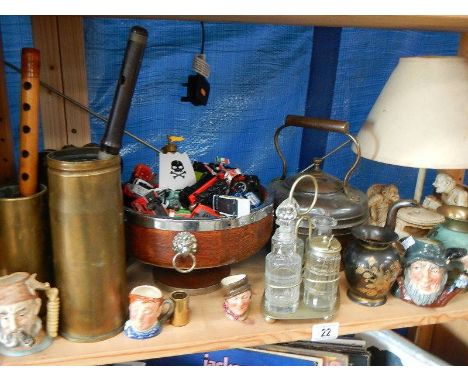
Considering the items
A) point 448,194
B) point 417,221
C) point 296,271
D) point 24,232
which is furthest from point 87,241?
point 448,194

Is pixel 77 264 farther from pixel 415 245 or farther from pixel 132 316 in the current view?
pixel 415 245

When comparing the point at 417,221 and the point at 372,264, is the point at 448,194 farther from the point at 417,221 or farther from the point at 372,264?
the point at 372,264

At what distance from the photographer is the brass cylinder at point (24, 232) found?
0.59 meters

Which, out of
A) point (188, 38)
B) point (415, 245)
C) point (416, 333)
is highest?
point (188, 38)

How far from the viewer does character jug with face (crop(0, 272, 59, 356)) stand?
559 millimetres

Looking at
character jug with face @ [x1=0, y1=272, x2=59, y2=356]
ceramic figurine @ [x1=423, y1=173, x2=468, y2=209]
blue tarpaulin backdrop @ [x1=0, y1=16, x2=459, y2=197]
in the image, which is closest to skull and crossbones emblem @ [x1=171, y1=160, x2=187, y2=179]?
character jug with face @ [x1=0, y1=272, x2=59, y2=356]

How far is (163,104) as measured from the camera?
1155mm

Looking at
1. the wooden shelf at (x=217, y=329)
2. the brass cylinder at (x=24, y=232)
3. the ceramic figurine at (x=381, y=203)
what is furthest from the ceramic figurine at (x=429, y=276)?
the brass cylinder at (x=24, y=232)

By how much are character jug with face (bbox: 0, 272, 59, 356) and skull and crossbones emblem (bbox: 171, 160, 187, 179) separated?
28 cm

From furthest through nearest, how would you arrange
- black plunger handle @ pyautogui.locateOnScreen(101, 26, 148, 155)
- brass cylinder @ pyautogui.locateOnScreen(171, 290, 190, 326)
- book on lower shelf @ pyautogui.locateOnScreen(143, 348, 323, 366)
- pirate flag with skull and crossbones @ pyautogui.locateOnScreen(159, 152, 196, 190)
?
book on lower shelf @ pyautogui.locateOnScreen(143, 348, 323, 366) < pirate flag with skull and crossbones @ pyautogui.locateOnScreen(159, 152, 196, 190) < brass cylinder @ pyautogui.locateOnScreen(171, 290, 190, 326) < black plunger handle @ pyautogui.locateOnScreen(101, 26, 148, 155)

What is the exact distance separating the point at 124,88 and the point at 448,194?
0.82m

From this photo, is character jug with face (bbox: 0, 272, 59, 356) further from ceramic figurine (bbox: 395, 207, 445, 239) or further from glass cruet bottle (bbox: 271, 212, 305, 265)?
ceramic figurine (bbox: 395, 207, 445, 239)
